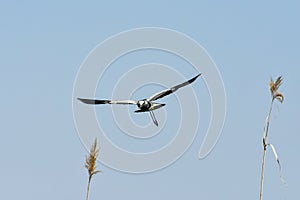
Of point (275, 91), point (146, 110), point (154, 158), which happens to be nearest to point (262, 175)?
point (275, 91)

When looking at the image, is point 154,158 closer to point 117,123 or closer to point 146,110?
point 117,123

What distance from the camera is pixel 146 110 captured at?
2066 centimetres

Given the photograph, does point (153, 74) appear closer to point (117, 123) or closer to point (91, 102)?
point (117, 123)

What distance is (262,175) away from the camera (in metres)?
19.7

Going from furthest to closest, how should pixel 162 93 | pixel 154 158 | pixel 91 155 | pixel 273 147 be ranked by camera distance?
pixel 154 158 < pixel 91 155 < pixel 162 93 < pixel 273 147

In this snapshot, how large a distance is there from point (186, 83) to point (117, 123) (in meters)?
3.80

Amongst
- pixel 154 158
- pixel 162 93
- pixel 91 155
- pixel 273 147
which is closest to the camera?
pixel 273 147

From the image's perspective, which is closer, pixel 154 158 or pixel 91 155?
pixel 91 155

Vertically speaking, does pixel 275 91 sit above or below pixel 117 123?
below

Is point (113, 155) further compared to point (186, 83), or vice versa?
point (113, 155)

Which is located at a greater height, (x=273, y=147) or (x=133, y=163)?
(x=133, y=163)

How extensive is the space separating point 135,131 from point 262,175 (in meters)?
5.15

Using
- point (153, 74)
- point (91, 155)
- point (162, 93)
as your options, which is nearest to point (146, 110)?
point (162, 93)

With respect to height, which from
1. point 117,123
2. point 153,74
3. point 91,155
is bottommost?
point 91,155
